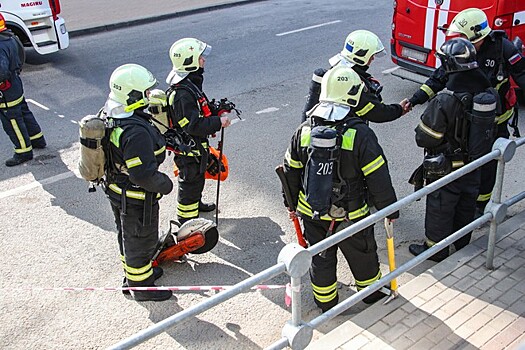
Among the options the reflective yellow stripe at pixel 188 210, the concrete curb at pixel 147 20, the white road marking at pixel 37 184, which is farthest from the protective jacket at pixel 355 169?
the concrete curb at pixel 147 20

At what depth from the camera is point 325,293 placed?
4.67m

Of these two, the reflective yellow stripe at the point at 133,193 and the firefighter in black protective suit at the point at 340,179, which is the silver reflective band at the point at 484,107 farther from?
the reflective yellow stripe at the point at 133,193

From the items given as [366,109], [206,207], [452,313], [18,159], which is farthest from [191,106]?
[18,159]

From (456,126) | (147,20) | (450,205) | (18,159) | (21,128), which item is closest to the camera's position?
(456,126)

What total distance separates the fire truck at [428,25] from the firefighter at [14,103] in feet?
16.8

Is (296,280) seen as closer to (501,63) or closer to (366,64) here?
(366,64)

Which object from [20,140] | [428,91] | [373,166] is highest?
[373,166]

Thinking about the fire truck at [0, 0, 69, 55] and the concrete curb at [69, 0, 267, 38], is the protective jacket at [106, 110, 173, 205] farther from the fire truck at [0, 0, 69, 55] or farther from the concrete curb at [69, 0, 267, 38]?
the concrete curb at [69, 0, 267, 38]

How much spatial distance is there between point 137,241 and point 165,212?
1.51 metres

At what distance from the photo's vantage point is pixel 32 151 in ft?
25.7

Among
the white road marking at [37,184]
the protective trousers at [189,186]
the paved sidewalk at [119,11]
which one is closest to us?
the protective trousers at [189,186]

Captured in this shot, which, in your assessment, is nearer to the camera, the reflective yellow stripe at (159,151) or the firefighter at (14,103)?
the reflective yellow stripe at (159,151)

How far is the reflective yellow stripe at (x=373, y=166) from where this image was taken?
4.22m

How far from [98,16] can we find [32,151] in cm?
830
